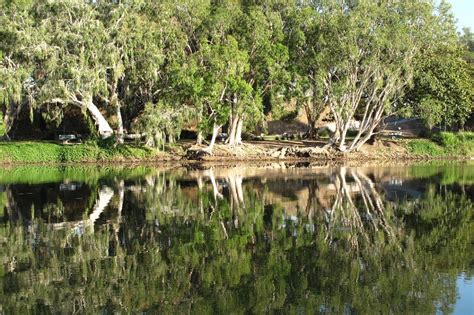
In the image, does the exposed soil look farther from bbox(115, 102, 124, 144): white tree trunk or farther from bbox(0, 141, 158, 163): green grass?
bbox(115, 102, 124, 144): white tree trunk

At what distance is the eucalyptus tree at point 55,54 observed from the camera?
154 feet

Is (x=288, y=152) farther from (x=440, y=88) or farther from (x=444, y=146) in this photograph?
(x=444, y=146)

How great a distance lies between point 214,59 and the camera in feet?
161

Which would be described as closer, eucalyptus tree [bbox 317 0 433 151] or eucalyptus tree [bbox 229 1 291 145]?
eucalyptus tree [bbox 317 0 433 151]

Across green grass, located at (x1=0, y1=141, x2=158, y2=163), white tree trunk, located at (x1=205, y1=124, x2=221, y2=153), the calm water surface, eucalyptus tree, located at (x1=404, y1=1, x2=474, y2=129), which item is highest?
eucalyptus tree, located at (x1=404, y1=1, x2=474, y2=129)

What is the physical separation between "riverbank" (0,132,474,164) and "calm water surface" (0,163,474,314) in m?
18.5

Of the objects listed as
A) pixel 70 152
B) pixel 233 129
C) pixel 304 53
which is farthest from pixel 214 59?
pixel 70 152

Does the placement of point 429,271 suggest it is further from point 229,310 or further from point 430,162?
point 430,162

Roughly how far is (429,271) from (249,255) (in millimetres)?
4671

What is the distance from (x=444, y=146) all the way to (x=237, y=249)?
48916mm

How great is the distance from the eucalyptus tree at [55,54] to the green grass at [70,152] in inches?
175

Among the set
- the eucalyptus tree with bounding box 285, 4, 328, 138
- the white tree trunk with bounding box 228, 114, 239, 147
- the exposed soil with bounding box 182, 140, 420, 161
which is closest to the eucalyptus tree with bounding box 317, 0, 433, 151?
the eucalyptus tree with bounding box 285, 4, 328, 138

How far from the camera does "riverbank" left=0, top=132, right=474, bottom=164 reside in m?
52.1

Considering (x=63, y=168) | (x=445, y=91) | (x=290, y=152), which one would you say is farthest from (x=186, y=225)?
(x=445, y=91)
